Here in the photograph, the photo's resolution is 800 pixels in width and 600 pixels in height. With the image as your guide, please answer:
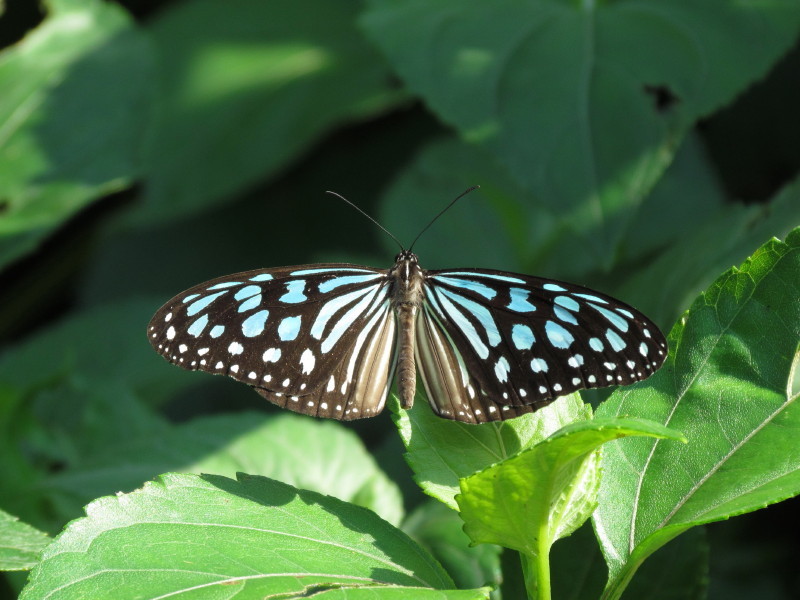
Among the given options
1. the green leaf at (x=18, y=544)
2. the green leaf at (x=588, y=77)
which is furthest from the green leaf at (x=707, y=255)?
the green leaf at (x=18, y=544)

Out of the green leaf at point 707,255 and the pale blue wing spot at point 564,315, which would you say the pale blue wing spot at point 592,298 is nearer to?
the pale blue wing spot at point 564,315

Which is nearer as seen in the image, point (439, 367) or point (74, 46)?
point (439, 367)

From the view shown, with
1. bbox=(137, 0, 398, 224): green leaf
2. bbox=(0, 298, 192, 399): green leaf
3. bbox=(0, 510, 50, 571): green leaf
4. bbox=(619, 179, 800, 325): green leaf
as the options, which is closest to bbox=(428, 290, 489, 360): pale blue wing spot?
bbox=(619, 179, 800, 325): green leaf

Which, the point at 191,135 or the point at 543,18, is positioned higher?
the point at 543,18

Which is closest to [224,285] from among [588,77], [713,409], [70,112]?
[713,409]

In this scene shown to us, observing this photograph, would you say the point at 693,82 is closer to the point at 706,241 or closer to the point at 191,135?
the point at 706,241

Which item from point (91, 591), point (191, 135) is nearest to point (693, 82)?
point (91, 591)

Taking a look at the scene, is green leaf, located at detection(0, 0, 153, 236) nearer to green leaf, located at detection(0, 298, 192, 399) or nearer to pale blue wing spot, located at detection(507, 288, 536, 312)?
green leaf, located at detection(0, 298, 192, 399)
